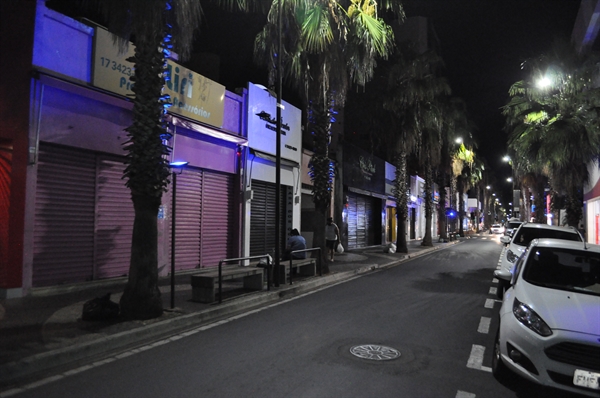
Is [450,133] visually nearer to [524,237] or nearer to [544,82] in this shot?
[544,82]

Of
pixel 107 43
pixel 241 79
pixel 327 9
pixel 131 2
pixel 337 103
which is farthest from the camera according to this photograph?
pixel 241 79

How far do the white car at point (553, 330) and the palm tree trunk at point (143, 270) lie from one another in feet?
18.0

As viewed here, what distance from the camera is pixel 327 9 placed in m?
11.8

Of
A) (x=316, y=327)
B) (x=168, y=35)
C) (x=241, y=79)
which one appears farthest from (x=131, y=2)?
(x=241, y=79)

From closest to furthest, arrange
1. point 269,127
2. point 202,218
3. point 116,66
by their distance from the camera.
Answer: point 116,66, point 202,218, point 269,127

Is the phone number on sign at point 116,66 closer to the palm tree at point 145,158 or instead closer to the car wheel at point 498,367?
the palm tree at point 145,158

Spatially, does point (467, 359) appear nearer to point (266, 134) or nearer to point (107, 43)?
point (107, 43)

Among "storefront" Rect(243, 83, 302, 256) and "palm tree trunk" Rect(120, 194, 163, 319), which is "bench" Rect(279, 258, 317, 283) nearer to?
"storefront" Rect(243, 83, 302, 256)

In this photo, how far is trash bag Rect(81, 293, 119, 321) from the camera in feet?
22.2

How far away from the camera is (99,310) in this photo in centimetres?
678

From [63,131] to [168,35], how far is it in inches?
150

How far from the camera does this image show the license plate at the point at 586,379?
3732mm

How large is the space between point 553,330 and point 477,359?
5.80 feet

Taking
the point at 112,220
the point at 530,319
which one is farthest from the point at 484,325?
the point at 112,220
